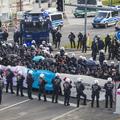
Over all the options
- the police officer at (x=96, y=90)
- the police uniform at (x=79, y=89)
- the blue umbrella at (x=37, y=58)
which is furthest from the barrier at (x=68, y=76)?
the blue umbrella at (x=37, y=58)

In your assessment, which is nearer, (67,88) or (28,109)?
(28,109)

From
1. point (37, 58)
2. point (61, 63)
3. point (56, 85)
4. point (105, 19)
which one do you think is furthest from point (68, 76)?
point (105, 19)

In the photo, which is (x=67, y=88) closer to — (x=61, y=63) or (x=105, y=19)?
(x=61, y=63)

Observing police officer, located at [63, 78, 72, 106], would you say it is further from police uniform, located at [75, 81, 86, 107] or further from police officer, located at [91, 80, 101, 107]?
police officer, located at [91, 80, 101, 107]

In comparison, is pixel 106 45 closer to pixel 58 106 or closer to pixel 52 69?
pixel 52 69

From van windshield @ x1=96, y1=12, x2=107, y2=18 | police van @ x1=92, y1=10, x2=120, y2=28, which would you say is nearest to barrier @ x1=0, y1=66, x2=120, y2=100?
police van @ x1=92, y1=10, x2=120, y2=28

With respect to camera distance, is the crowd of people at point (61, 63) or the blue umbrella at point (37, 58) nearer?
the crowd of people at point (61, 63)

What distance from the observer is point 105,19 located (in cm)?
5725

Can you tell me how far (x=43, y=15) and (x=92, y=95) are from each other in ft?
61.2

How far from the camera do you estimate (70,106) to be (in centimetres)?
2780

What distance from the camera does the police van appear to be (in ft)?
186

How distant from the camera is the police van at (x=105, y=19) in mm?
56719

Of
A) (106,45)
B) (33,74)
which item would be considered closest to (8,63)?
(33,74)

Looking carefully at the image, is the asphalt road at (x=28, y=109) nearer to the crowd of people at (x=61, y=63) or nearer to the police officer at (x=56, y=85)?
the police officer at (x=56, y=85)
